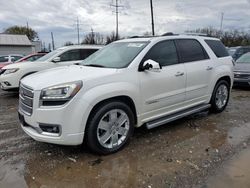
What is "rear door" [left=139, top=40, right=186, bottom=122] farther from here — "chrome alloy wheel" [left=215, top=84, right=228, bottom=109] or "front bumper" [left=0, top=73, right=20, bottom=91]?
"front bumper" [left=0, top=73, right=20, bottom=91]

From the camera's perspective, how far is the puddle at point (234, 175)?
11.0ft

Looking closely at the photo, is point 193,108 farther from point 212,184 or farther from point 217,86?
point 212,184

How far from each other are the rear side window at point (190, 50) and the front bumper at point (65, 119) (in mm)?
2447

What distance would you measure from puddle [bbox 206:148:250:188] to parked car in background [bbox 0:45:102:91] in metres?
6.98

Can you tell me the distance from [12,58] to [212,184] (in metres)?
17.3

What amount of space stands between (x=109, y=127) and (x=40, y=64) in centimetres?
620

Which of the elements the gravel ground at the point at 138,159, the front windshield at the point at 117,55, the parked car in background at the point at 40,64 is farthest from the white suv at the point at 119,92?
the parked car in background at the point at 40,64

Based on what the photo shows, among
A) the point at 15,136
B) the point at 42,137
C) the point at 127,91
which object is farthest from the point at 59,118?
the point at 15,136

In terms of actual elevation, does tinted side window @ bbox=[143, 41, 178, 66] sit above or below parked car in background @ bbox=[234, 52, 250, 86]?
above

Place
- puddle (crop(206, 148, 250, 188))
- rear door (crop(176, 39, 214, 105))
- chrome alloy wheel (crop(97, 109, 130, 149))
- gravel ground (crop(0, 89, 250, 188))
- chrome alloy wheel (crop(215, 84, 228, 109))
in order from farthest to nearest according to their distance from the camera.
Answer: chrome alloy wheel (crop(215, 84, 228, 109)) < rear door (crop(176, 39, 214, 105)) < chrome alloy wheel (crop(97, 109, 130, 149)) < gravel ground (crop(0, 89, 250, 188)) < puddle (crop(206, 148, 250, 188))

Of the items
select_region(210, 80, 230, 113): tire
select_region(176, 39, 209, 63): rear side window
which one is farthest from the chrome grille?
select_region(210, 80, 230, 113): tire

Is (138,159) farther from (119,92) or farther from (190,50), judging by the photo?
(190,50)

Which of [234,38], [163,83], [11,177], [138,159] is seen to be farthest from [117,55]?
[234,38]

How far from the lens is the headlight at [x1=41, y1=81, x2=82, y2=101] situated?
12.4 ft
